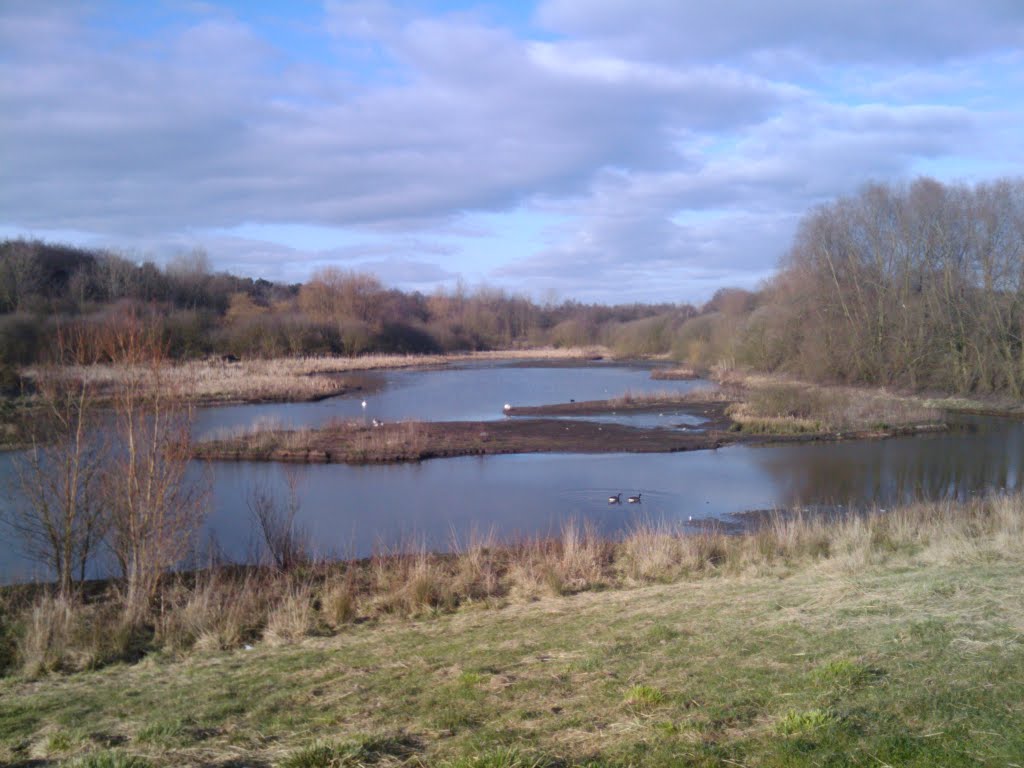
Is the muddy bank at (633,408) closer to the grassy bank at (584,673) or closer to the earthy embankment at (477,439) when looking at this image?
the earthy embankment at (477,439)

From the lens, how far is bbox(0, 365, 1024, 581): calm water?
1488 cm

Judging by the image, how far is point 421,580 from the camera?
353 inches

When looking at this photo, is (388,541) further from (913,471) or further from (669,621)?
(913,471)

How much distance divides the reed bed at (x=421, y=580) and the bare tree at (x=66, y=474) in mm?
609

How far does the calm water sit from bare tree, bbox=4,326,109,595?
1.12 m

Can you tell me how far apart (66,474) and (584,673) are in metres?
6.97

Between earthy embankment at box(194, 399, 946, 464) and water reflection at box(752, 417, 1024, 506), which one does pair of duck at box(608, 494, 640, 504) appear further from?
Result: earthy embankment at box(194, 399, 946, 464)

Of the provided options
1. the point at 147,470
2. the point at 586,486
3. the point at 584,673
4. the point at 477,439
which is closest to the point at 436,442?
the point at 477,439

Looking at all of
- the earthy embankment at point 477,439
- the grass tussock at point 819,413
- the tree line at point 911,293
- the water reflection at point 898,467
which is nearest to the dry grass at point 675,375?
the tree line at point 911,293

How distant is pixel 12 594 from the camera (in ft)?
29.7

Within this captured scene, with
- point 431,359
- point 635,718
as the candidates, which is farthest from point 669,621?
point 431,359

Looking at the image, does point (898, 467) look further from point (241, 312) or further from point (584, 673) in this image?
point (241, 312)

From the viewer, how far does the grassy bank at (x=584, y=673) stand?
3.80m

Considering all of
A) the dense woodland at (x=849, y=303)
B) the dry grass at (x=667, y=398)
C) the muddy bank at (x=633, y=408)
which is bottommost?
the muddy bank at (x=633, y=408)
